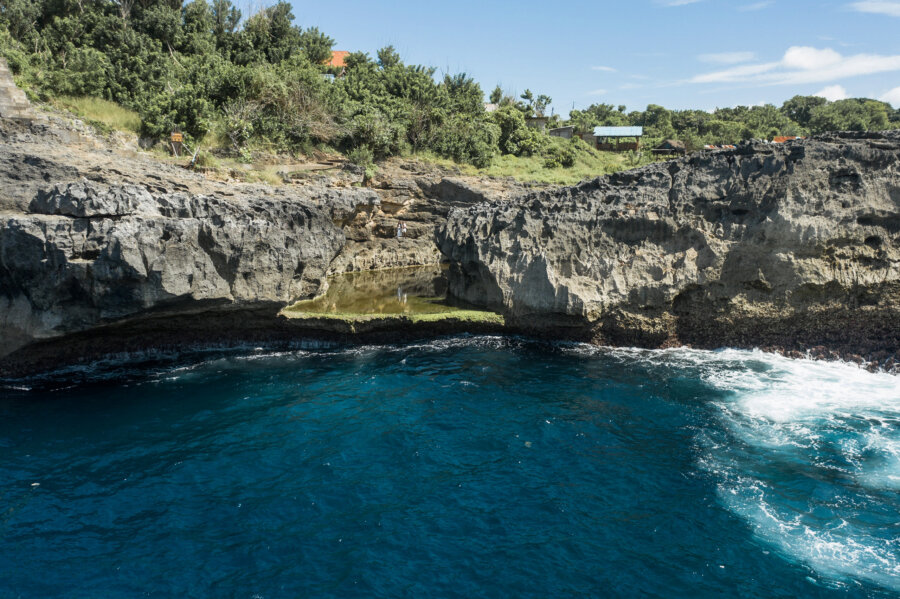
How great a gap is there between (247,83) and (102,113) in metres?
9.59

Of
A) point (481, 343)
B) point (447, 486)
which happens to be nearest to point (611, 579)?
point (447, 486)

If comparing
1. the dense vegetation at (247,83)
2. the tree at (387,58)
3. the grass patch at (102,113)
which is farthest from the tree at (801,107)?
the grass patch at (102,113)

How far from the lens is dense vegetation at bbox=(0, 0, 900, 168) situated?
→ 32688 millimetres

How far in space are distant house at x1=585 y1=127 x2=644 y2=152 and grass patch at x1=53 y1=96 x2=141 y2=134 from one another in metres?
52.7

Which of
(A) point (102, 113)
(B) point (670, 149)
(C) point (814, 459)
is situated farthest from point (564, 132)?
(C) point (814, 459)

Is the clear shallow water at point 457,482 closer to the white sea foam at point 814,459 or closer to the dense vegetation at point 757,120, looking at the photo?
the white sea foam at point 814,459

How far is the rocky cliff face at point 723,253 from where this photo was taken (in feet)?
63.3

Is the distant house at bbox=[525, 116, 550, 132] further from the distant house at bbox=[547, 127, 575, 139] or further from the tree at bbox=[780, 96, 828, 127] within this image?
the tree at bbox=[780, 96, 828, 127]

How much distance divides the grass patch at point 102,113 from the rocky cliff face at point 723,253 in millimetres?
21593

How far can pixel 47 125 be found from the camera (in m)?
22.0

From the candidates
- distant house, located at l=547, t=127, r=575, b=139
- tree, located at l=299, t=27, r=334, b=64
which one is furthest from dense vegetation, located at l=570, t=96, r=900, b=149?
tree, located at l=299, t=27, r=334, b=64

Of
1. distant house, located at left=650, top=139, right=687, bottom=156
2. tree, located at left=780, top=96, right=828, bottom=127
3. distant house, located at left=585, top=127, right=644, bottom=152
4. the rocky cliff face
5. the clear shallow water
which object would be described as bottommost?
the clear shallow water

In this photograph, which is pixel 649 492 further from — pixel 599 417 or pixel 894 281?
pixel 894 281

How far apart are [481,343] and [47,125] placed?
1947cm
